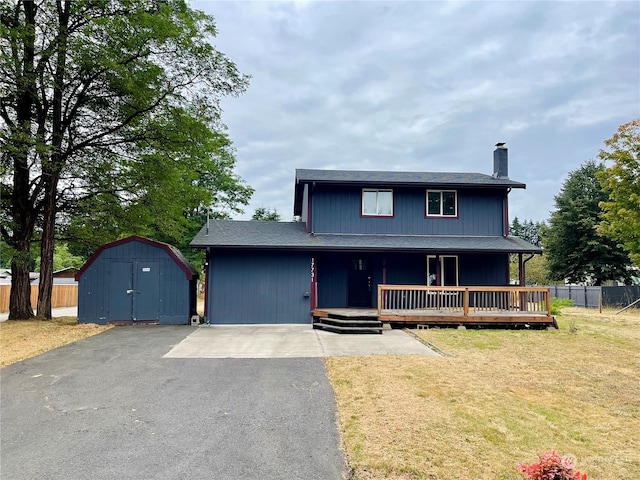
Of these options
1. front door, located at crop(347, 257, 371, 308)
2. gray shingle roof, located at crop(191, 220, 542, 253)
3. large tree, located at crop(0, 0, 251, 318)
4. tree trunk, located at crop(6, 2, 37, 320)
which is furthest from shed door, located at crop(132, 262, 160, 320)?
front door, located at crop(347, 257, 371, 308)

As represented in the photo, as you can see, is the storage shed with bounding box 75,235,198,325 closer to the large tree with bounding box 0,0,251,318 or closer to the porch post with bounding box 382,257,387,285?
the large tree with bounding box 0,0,251,318

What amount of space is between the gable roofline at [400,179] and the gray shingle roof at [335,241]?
187 centimetres

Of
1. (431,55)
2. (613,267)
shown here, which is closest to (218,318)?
(431,55)

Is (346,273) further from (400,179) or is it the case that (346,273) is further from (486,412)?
(486,412)

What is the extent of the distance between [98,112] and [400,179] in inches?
435

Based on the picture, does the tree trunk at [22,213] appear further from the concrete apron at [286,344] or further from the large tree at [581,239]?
the large tree at [581,239]

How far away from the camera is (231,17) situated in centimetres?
1405

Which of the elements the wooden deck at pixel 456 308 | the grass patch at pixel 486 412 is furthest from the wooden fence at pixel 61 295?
the grass patch at pixel 486 412

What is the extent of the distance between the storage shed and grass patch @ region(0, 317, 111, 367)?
0.64 m

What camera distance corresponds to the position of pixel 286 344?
911cm

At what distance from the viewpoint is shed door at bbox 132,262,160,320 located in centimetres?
1228

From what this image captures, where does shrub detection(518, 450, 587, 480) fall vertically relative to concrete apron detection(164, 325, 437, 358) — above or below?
above

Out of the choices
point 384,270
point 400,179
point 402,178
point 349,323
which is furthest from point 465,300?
point 402,178

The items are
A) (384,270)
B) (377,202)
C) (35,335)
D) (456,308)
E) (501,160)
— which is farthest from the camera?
(501,160)
